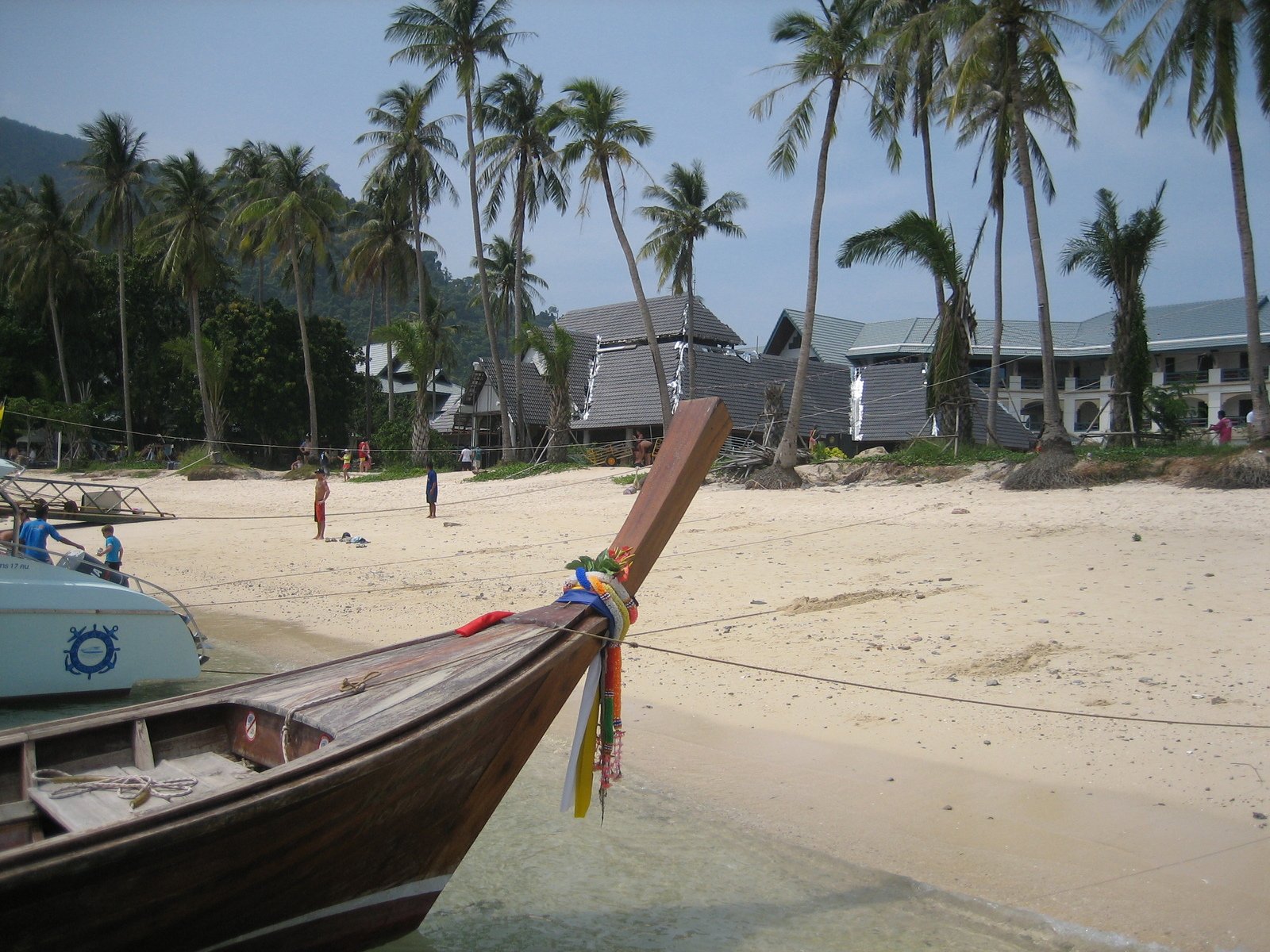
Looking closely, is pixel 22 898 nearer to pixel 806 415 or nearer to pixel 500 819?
pixel 500 819

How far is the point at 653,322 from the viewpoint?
34375mm

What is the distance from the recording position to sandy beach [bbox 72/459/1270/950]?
5.13 m

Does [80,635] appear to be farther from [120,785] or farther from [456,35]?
[456,35]

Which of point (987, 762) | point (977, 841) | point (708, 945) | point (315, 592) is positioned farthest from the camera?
point (315, 592)

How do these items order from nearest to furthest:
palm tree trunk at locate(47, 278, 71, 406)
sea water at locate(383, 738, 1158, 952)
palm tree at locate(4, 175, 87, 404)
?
sea water at locate(383, 738, 1158, 952)
palm tree trunk at locate(47, 278, 71, 406)
palm tree at locate(4, 175, 87, 404)

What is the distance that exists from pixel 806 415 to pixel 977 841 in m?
Answer: 28.1

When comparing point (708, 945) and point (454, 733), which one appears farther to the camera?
point (708, 945)

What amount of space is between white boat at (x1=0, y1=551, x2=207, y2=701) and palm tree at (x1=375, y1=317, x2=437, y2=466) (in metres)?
22.5

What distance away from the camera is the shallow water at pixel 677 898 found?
184 inches

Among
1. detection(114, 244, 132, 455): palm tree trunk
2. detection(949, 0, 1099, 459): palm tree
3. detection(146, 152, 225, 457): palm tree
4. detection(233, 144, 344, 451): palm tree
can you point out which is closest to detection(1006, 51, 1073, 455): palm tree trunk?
detection(949, 0, 1099, 459): palm tree

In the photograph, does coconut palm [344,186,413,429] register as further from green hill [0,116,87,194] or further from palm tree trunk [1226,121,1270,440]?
green hill [0,116,87,194]

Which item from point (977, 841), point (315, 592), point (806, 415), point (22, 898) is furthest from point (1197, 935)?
point (806, 415)

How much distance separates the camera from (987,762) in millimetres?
6164

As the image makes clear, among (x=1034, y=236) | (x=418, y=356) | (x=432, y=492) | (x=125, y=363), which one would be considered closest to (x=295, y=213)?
(x=418, y=356)
